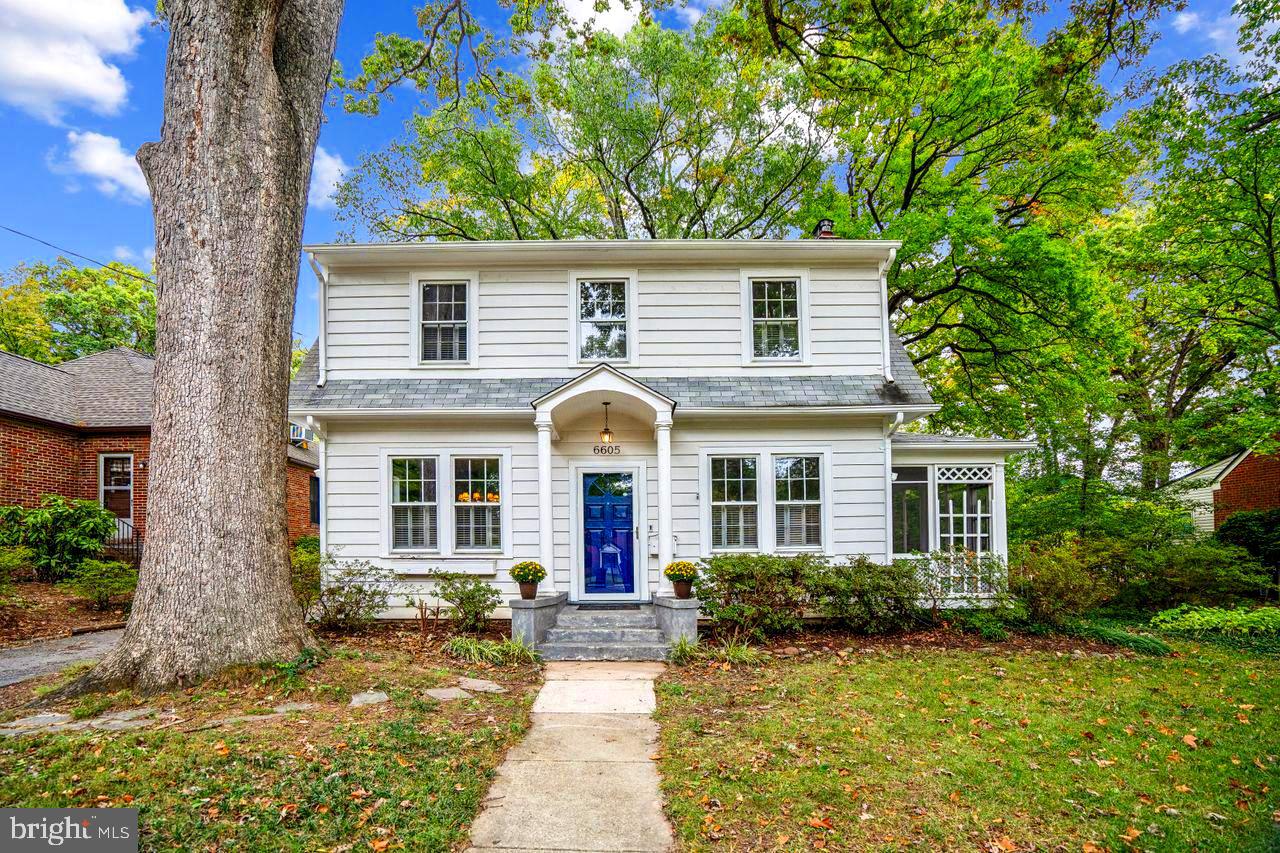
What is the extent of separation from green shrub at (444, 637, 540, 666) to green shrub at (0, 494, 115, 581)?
8862mm

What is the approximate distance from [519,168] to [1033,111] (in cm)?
1177

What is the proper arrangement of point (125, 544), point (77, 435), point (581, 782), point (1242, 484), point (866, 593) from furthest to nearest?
point (1242, 484) → point (77, 435) → point (125, 544) → point (866, 593) → point (581, 782)

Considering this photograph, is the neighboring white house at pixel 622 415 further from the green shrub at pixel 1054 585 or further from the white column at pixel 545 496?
the green shrub at pixel 1054 585

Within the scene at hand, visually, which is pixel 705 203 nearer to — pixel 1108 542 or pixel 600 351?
pixel 600 351

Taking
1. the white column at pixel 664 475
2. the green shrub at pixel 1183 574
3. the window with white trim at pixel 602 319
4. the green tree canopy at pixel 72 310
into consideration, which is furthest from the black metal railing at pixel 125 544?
the green shrub at pixel 1183 574

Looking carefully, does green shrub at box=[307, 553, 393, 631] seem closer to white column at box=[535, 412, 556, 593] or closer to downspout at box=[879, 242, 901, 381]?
white column at box=[535, 412, 556, 593]

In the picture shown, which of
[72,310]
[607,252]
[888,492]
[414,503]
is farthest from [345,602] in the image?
[72,310]

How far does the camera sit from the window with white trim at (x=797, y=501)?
9.02 metres

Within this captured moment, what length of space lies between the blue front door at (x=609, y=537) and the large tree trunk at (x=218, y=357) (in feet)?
13.6

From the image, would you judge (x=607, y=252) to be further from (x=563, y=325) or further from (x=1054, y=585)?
(x=1054, y=585)

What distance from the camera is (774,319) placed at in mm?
9570

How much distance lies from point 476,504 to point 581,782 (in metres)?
5.59

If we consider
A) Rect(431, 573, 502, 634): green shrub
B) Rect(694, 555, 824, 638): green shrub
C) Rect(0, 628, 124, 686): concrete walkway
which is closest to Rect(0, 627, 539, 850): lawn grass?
Rect(0, 628, 124, 686): concrete walkway

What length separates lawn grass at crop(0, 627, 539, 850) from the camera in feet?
10.2
